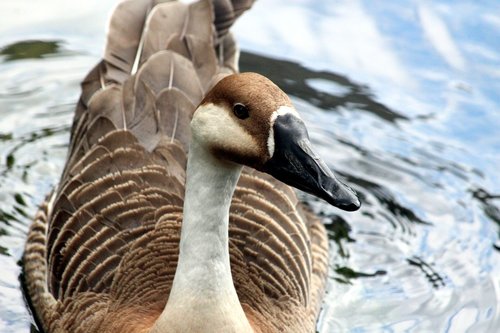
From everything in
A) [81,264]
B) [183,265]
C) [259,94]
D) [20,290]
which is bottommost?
[20,290]

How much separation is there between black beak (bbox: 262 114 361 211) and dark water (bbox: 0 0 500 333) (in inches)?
100

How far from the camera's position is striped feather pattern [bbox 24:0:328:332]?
6387 mm

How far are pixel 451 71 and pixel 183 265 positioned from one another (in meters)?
6.36

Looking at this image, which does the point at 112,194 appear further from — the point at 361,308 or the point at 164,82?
the point at 361,308

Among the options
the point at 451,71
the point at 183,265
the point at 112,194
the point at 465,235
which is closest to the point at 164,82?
the point at 112,194

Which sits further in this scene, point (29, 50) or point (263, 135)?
point (29, 50)

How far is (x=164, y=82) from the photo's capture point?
7.50 m

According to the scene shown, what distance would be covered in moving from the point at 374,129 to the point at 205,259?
459cm

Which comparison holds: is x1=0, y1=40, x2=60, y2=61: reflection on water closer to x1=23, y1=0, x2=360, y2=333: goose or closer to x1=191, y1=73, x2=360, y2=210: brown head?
x1=23, y1=0, x2=360, y2=333: goose

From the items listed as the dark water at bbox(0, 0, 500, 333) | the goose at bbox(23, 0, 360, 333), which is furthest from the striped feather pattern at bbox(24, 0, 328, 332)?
the dark water at bbox(0, 0, 500, 333)

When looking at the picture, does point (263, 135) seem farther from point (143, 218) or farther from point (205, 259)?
point (143, 218)

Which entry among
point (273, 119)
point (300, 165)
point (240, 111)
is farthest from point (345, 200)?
point (240, 111)

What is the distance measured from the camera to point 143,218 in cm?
663

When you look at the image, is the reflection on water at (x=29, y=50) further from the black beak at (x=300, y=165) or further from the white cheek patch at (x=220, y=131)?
the black beak at (x=300, y=165)
